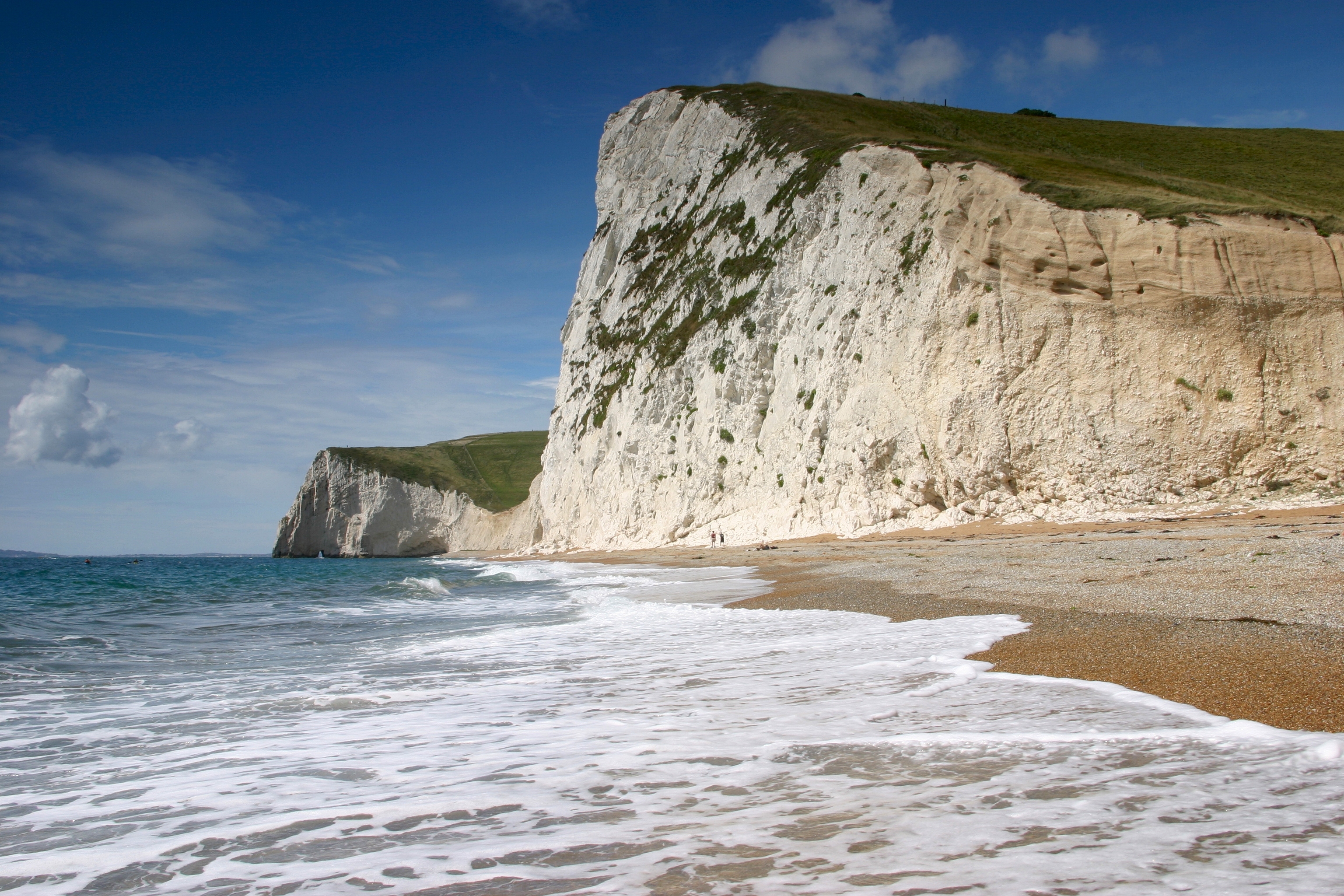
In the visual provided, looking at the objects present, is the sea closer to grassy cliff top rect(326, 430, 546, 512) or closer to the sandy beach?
the sandy beach

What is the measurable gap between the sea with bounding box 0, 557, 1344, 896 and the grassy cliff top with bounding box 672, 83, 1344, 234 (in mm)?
22957

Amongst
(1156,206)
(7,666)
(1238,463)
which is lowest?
(7,666)

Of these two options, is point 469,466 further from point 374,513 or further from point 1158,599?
point 1158,599

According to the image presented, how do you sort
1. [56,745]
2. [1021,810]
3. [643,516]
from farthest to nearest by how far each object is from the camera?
[643,516], [56,745], [1021,810]

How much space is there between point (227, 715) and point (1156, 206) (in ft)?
88.9

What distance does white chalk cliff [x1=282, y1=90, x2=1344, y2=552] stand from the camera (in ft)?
71.2

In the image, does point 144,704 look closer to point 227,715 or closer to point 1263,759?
point 227,715

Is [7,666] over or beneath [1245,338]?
beneath

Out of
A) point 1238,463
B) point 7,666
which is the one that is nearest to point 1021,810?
point 7,666

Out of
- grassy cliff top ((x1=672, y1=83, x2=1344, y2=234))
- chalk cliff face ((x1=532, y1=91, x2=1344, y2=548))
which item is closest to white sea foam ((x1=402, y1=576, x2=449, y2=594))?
chalk cliff face ((x1=532, y1=91, x2=1344, y2=548))

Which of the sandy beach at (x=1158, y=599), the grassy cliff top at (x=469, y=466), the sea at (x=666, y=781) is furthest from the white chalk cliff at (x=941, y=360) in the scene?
the grassy cliff top at (x=469, y=466)

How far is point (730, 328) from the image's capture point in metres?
38.1

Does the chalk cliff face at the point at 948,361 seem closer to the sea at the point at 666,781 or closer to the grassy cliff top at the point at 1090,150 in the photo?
the grassy cliff top at the point at 1090,150

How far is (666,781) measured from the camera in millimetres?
3791
